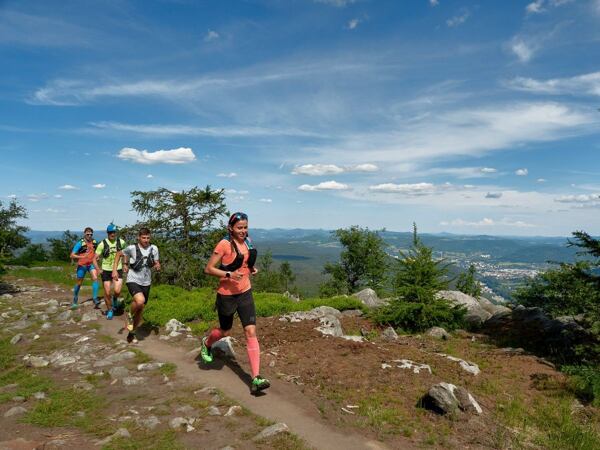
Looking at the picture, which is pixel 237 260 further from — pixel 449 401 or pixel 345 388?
pixel 449 401

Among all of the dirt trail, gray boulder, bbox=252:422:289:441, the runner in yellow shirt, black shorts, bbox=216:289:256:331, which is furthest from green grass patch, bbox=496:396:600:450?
the runner in yellow shirt

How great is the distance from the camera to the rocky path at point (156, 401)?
5.54 metres

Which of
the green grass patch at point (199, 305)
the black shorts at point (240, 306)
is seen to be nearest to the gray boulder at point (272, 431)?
the black shorts at point (240, 306)

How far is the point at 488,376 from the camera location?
9.11 metres

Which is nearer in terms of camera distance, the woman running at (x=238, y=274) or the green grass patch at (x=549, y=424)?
the green grass patch at (x=549, y=424)

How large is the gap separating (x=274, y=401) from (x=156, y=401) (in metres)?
2.15

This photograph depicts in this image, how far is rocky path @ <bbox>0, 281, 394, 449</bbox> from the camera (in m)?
5.54

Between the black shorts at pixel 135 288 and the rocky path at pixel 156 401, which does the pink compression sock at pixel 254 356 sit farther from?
the black shorts at pixel 135 288

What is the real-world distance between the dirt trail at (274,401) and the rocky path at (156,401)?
2 cm

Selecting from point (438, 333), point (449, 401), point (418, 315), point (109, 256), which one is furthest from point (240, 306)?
point (418, 315)

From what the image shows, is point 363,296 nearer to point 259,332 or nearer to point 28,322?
point 259,332

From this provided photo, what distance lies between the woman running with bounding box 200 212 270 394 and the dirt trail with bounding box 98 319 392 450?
1.31 ft

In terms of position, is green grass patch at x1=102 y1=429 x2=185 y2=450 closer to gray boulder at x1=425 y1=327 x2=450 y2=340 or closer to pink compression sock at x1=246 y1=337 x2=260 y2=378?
pink compression sock at x1=246 y1=337 x2=260 y2=378

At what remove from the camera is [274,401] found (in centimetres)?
692
